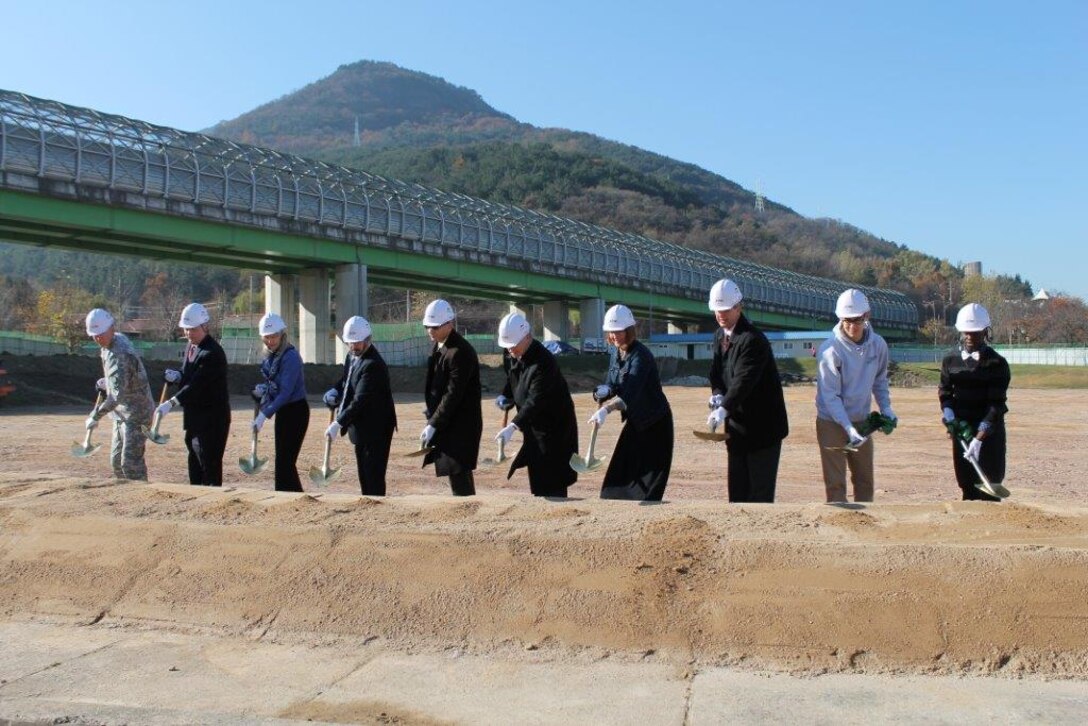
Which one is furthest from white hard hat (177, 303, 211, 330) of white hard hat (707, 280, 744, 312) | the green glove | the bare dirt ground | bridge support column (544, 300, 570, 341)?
bridge support column (544, 300, 570, 341)

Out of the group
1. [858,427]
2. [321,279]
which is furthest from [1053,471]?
[321,279]

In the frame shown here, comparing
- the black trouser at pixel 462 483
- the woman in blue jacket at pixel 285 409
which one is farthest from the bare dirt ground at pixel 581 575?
the woman in blue jacket at pixel 285 409

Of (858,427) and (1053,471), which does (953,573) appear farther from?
(1053,471)

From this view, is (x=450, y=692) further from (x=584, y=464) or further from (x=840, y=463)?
(x=840, y=463)

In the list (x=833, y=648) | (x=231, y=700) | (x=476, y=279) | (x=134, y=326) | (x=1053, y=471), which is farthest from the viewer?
(x=134, y=326)

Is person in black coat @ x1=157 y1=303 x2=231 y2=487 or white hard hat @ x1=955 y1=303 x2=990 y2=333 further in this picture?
person in black coat @ x1=157 y1=303 x2=231 y2=487

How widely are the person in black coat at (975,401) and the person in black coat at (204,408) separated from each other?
587cm

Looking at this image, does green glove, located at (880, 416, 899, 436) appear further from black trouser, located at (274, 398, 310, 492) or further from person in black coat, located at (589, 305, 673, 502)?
black trouser, located at (274, 398, 310, 492)

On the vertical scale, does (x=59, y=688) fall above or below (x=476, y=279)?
below

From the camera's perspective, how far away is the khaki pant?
705 centimetres

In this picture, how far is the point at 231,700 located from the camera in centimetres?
445

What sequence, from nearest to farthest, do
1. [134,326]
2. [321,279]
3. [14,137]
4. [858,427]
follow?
[858,427] → [14,137] → [321,279] → [134,326]

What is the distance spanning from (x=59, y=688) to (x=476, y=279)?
1981 inches

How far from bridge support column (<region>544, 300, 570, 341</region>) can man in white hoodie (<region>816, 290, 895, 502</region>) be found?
5972 centimetres
